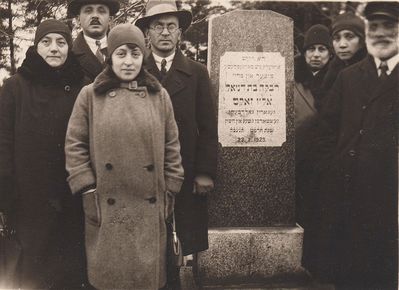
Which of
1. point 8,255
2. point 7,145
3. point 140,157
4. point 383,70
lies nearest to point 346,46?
point 383,70

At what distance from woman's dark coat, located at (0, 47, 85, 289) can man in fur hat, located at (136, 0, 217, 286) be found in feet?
2.20

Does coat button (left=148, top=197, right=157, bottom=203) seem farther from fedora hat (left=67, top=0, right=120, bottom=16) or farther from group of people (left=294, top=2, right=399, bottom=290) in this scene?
fedora hat (left=67, top=0, right=120, bottom=16)

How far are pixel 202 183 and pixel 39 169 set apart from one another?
1.14 meters

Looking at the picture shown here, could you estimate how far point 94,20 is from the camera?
4.25m

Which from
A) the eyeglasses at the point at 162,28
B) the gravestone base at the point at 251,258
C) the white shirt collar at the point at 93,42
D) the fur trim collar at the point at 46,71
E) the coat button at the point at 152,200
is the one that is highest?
the eyeglasses at the point at 162,28

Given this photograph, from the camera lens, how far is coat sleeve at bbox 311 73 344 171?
4.02m

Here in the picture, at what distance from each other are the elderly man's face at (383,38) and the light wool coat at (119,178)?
5.48 feet

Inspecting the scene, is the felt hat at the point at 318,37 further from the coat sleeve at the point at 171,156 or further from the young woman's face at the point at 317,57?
the coat sleeve at the point at 171,156

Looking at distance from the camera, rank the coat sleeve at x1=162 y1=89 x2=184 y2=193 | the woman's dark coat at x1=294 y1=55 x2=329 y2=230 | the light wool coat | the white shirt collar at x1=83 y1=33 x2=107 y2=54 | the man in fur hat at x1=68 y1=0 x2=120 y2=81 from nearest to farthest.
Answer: the light wool coat, the coat sleeve at x1=162 y1=89 x2=184 y2=193, the man in fur hat at x1=68 y1=0 x2=120 y2=81, the white shirt collar at x1=83 y1=33 x2=107 y2=54, the woman's dark coat at x1=294 y1=55 x2=329 y2=230

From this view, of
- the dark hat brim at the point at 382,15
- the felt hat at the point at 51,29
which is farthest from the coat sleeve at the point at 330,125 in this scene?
the felt hat at the point at 51,29

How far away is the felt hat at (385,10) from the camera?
3.80 meters

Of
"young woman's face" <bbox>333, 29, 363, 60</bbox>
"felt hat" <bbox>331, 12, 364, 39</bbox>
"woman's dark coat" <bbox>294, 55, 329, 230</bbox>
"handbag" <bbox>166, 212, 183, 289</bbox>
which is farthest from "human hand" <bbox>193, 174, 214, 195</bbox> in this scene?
"felt hat" <bbox>331, 12, 364, 39</bbox>

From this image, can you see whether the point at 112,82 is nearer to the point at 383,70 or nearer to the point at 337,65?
the point at 383,70

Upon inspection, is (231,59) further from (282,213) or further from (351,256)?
(351,256)
